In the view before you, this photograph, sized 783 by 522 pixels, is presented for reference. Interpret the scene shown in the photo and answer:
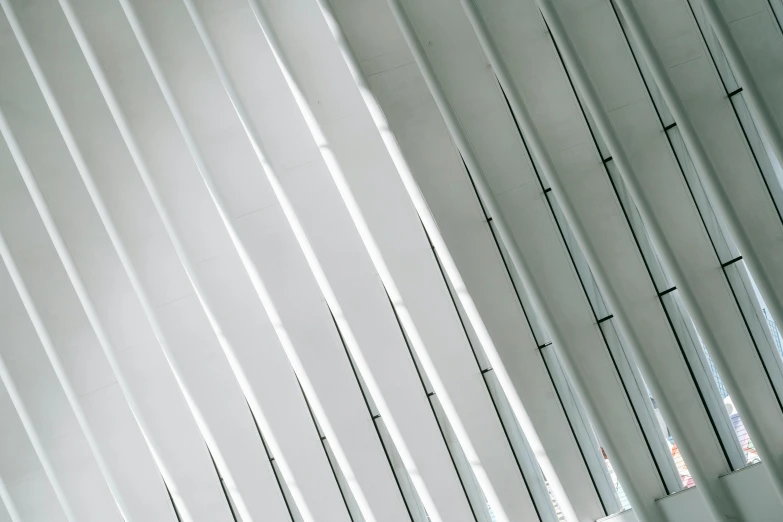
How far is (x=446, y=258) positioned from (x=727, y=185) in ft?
13.5

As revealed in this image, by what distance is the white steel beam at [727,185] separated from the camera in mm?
10859

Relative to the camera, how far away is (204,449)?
725 inches

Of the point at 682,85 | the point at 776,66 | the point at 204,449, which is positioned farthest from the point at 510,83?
the point at 204,449

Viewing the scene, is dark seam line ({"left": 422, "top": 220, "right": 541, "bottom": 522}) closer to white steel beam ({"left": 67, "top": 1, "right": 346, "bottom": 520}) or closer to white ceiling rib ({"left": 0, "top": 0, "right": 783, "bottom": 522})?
white ceiling rib ({"left": 0, "top": 0, "right": 783, "bottom": 522})

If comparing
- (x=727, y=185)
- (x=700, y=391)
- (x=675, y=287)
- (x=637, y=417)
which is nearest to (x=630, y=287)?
(x=675, y=287)

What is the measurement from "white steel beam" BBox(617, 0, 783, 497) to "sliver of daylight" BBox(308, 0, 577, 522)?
305 centimetres

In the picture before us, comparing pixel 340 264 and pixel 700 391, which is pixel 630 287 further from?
pixel 340 264

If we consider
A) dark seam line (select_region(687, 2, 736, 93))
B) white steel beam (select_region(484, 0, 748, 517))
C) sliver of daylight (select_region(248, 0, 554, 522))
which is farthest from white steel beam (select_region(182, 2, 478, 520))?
dark seam line (select_region(687, 2, 736, 93))

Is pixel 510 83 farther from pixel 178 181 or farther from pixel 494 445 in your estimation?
pixel 178 181

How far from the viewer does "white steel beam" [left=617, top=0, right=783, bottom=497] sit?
10.9m

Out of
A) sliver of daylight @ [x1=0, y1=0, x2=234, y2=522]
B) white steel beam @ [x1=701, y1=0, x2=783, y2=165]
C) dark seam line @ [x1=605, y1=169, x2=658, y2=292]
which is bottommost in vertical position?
dark seam line @ [x1=605, y1=169, x2=658, y2=292]

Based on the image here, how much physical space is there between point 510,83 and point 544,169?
114 centimetres

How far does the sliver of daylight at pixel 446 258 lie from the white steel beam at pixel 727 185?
3.05m

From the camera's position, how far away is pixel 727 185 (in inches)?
437
